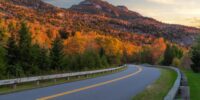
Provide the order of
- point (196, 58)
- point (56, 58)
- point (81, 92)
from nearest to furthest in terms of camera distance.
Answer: point (81, 92) → point (56, 58) → point (196, 58)

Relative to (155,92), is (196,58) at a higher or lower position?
lower

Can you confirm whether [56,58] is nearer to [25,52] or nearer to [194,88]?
[25,52]

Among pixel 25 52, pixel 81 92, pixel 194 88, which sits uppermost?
pixel 25 52

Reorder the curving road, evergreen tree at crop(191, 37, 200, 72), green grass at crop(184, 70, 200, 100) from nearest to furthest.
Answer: the curving road → green grass at crop(184, 70, 200, 100) → evergreen tree at crop(191, 37, 200, 72)

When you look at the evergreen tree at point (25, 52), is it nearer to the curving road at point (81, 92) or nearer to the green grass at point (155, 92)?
the curving road at point (81, 92)

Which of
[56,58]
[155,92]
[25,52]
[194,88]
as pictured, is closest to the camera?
[155,92]

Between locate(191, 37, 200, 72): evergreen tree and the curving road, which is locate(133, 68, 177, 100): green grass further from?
locate(191, 37, 200, 72): evergreen tree

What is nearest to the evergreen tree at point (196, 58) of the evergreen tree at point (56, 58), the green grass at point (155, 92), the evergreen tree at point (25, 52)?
the evergreen tree at point (56, 58)

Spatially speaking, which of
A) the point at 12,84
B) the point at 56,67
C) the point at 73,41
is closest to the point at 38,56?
the point at 56,67

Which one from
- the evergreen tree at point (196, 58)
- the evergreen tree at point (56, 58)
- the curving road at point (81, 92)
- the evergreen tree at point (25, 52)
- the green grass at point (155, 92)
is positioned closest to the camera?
the curving road at point (81, 92)

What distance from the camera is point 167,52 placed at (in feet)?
443

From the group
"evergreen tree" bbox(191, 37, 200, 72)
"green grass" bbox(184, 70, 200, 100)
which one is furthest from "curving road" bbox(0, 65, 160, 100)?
"evergreen tree" bbox(191, 37, 200, 72)

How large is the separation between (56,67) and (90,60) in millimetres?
17241

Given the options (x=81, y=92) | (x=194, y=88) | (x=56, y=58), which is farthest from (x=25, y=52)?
(x=81, y=92)
